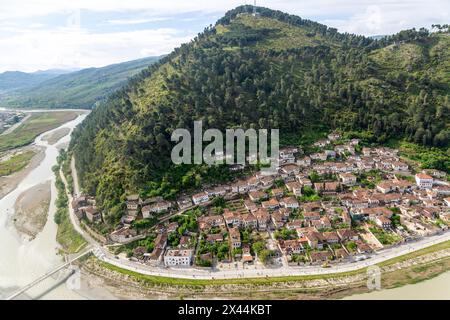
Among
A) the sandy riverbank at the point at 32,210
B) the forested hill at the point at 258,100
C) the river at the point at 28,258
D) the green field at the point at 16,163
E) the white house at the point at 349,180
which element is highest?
the forested hill at the point at 258,100

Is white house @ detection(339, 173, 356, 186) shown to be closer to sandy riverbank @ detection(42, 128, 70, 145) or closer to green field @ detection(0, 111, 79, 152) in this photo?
sandy riverbank @ detection(42, 128, 70, 145)

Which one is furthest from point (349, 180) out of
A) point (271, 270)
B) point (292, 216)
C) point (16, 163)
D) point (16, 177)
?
point (16, 163)

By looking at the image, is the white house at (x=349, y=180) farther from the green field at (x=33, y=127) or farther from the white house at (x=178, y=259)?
the green field at (x=33, y=127)

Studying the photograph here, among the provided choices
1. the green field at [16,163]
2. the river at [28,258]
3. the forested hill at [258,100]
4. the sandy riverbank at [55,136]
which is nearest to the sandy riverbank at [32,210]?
the river at [28,258]

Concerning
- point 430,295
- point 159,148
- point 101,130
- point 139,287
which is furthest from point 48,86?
point 430,295

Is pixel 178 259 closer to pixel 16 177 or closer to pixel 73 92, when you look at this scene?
pixel 16 177

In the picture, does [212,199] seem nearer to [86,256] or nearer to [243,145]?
[243,145]
